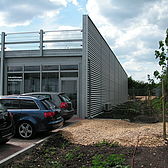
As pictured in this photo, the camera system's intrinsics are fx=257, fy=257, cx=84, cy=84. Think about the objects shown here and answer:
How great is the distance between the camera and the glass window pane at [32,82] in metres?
15.8

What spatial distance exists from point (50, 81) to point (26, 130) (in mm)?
7174

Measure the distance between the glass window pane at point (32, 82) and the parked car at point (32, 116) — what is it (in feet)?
22.0

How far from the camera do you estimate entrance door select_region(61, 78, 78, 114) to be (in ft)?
49.1

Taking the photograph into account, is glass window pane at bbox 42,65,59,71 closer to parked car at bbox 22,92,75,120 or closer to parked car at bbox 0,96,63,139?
parked car at bbox 22,92,75,120

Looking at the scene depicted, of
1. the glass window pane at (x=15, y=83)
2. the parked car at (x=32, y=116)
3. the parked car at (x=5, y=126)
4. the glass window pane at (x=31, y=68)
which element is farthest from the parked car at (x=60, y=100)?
the parked car at (x=5, y=126)

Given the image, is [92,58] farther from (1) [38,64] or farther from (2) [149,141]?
(2) [149,141]

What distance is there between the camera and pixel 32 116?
8.57 metres

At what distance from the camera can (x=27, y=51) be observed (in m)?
15.9

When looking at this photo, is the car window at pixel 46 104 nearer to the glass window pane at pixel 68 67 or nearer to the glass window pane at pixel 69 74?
the glass window pane at pixel 69 74

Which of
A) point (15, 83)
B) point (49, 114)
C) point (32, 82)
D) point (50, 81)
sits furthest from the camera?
point (15, 83)

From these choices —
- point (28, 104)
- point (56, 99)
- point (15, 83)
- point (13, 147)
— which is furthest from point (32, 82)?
point (13, 147)

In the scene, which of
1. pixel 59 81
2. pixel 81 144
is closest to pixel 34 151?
pixel 81 144

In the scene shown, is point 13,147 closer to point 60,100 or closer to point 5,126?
point 5,126

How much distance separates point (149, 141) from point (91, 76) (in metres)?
9.01
